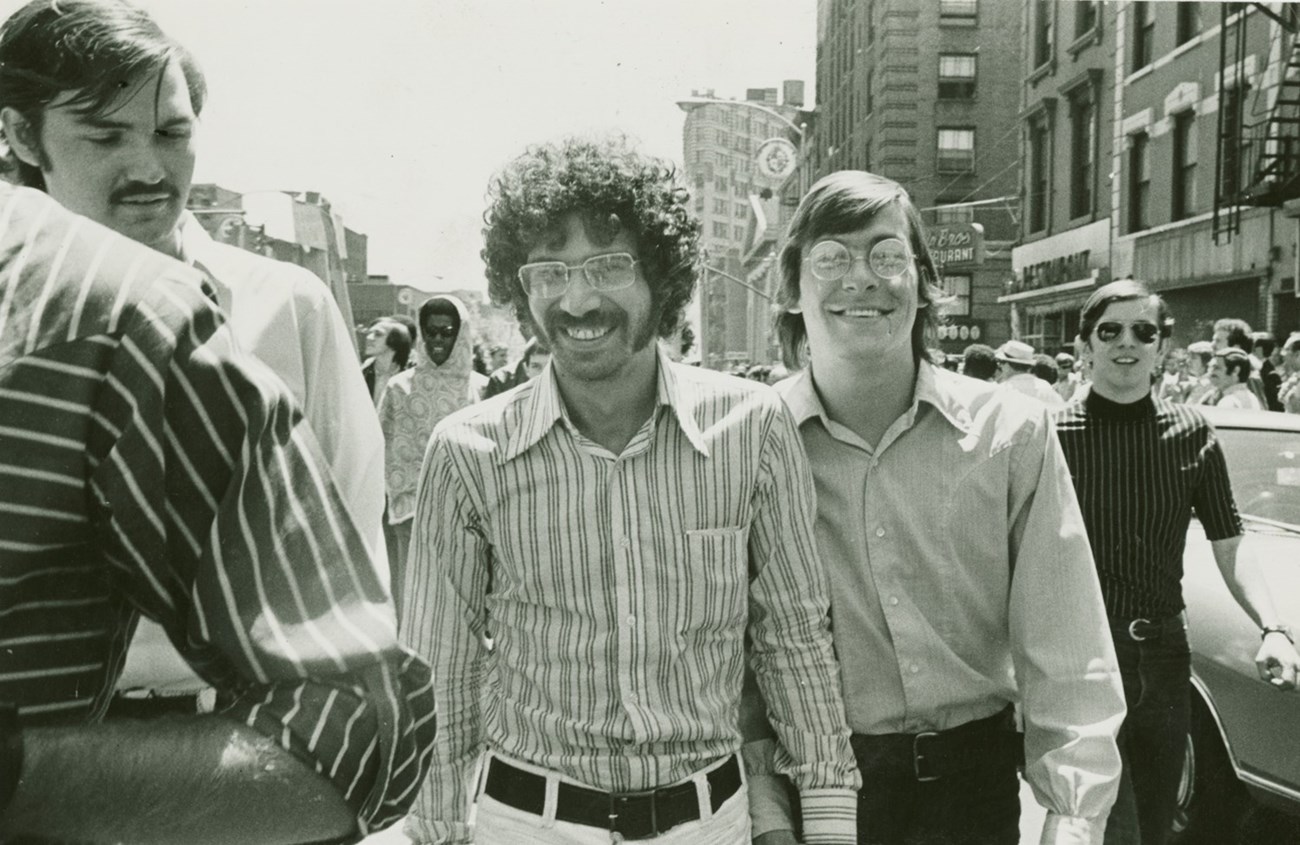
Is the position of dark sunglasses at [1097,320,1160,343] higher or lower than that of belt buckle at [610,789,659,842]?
higher

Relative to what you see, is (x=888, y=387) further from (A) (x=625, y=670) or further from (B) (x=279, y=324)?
(B) (x=279, y=324)

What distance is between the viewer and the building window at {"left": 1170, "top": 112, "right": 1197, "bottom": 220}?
20.5m

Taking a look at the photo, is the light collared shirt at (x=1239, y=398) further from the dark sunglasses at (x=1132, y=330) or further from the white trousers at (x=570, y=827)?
the white trousers at (x=570, y=827)

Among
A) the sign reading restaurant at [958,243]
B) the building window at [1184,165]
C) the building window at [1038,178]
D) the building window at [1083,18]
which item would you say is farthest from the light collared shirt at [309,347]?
the sign reading restaurant at [958,243]

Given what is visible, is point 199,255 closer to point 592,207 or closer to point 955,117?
point 592,207

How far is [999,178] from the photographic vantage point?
41.2 m

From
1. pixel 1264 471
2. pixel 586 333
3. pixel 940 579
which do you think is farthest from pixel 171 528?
pixel 1264 471

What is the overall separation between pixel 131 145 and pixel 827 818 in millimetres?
1619

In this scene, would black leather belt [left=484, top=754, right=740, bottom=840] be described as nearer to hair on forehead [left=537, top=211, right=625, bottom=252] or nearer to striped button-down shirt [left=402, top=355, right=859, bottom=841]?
striped button-down shirt [left=402, top=355, right=859, bottom=841]

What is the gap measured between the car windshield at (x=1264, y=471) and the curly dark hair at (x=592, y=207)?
3.45 metres

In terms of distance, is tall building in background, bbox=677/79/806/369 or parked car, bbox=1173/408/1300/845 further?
tall building in background, bbox=677/79/806/369

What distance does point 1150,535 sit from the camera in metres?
3.89

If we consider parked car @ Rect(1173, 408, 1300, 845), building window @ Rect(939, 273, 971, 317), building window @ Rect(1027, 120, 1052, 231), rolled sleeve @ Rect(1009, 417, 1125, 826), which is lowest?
parked car @ Rect(1173, 408, 1300, 845)

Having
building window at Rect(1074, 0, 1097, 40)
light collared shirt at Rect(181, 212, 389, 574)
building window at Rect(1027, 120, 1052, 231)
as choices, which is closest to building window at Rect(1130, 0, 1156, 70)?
building window at Rect(1074, 0, 1097, 40)
